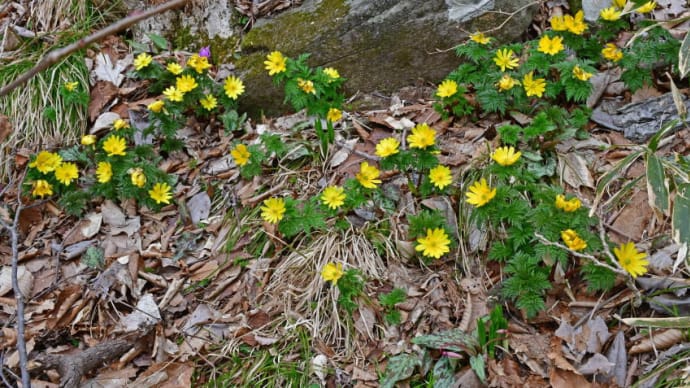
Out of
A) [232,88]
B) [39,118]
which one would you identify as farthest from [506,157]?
[39,118]

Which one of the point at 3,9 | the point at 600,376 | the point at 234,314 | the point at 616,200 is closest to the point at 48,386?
the point at 234,314

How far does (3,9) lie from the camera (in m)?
3.62

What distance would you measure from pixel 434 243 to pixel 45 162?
1.96m

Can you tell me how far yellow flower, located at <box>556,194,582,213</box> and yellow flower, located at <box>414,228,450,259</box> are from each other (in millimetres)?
454

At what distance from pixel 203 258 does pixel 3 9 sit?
90.3 inches

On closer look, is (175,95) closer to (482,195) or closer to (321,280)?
(321,280)

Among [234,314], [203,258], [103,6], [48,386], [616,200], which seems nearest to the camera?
[616,200]

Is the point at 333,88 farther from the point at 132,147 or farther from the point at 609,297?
the point at 609,297

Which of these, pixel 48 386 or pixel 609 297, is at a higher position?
pixel 48 386

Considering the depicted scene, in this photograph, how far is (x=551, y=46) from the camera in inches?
106

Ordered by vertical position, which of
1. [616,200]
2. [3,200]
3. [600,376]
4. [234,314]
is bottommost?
[600,376]

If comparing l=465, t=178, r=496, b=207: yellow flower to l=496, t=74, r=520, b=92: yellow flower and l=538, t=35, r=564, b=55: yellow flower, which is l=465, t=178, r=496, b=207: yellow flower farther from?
l=538, t=35, r=564, b=55: yellow flower

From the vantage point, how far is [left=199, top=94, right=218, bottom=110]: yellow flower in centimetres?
307

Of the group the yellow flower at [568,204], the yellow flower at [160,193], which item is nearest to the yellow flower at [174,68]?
the yellow flower at [160,193]
